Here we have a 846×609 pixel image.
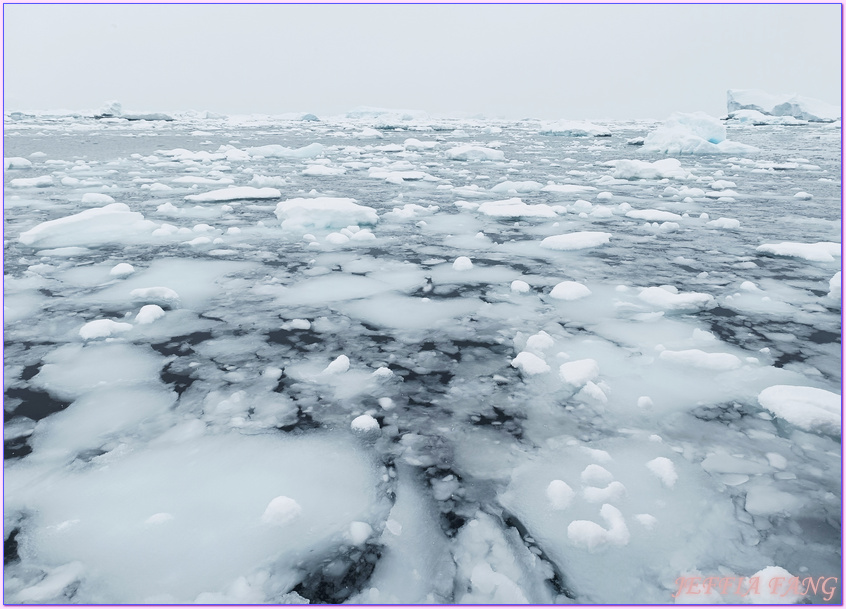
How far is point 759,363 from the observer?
2.27 meters

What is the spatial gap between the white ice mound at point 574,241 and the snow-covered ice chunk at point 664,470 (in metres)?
2.74

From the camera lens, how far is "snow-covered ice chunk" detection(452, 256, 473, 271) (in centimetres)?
361

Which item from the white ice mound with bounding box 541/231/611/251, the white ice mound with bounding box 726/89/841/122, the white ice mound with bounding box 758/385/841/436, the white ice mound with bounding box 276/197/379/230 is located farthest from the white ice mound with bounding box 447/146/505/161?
the white ice mound with bounding box 726/89/841/122

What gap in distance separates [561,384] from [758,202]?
5.71 meters

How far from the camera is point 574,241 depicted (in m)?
4.20

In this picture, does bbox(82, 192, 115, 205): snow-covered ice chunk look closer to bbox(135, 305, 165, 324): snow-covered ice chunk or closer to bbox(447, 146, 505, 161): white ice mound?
bbox(135, 305, 165, 324): snow-covered ice chunk

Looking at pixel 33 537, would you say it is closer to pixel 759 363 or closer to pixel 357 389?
pixel 357 389

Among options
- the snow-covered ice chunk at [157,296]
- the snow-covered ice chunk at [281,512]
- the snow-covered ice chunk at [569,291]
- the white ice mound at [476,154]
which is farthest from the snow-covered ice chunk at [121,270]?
the white ice mound at [476,154]

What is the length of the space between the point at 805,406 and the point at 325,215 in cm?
388

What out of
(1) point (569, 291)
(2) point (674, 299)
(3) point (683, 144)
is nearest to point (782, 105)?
(3) point (683, 144)

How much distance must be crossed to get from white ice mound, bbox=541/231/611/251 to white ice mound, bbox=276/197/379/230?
5.60 feet

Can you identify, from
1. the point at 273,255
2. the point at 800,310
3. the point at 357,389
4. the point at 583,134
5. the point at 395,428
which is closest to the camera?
the point at 395,428

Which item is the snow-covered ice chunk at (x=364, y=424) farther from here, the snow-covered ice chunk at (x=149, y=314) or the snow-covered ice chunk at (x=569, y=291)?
the snow-covered ice chunk at (x=569, y=291)

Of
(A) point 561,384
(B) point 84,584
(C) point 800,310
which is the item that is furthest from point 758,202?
(B) point 84,584
